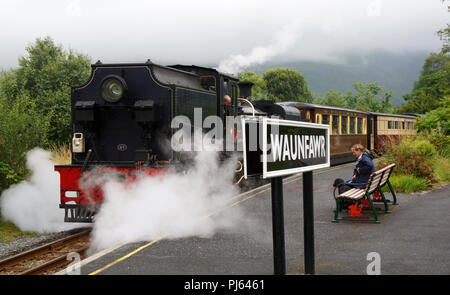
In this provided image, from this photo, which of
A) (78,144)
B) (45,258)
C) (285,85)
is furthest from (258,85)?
(45,258)

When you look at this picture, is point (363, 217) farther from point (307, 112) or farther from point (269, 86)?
point (269, 86)

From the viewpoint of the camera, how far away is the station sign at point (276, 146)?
159 inches

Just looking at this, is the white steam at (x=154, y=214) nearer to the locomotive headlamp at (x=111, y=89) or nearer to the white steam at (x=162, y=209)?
the white steam at (x=162, y=209)

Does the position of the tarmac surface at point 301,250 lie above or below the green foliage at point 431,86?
below

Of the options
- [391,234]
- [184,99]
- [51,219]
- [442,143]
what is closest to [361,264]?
[391,234]

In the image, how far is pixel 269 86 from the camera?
242 feet

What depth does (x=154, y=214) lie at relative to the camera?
8648 millimetres

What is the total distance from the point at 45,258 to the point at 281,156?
527 cm

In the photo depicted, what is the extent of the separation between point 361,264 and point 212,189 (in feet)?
17.5

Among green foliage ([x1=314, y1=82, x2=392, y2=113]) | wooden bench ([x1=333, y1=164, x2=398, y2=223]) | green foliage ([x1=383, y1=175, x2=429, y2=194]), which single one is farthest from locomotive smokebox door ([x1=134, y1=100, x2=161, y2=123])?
green foliage ([x1=314, y1=82, x2=392, y2=113])

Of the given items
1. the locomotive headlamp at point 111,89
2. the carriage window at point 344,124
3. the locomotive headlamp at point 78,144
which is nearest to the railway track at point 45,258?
the locomotive headlamp at point 78,144

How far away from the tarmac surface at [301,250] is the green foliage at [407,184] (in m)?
2.66

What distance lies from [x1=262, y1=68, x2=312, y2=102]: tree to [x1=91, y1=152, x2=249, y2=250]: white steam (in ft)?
208

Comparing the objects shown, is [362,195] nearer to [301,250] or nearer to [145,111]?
[301,250]
